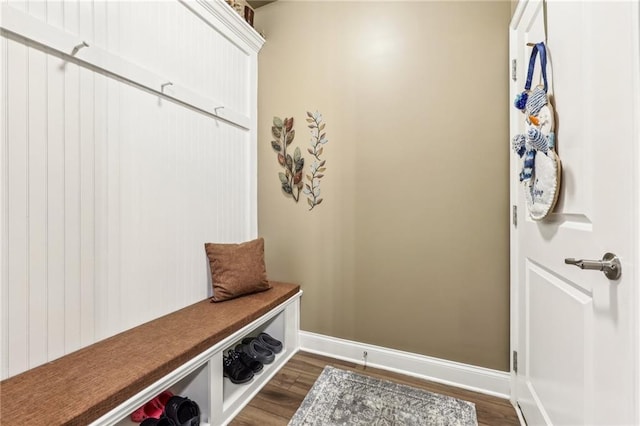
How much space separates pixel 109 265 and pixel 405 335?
1761 mm

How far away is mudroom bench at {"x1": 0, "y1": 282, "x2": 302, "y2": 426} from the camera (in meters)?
0.90

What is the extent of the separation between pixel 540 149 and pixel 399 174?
0.87 meters

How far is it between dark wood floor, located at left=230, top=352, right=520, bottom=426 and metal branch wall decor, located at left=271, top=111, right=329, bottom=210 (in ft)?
3.70

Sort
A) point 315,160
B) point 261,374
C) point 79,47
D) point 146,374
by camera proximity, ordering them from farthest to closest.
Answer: point 315,160 < point 261,374 < point 79,47 < point 146,374

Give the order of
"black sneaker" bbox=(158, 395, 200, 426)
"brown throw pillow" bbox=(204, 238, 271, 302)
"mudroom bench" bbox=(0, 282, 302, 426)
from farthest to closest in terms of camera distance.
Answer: "brown throw pillow" bbox=(204, 238, 271, 302), "black sneaker" bbox=(158, 395, 200, 426), "mudroom bench" bbox=(0, 282, 302, 426)

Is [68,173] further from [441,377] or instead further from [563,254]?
[441,377]

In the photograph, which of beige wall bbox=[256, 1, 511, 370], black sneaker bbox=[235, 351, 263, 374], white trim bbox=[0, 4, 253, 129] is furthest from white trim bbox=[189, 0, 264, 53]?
black sneaker bbox=[235, 351, 263, 374]

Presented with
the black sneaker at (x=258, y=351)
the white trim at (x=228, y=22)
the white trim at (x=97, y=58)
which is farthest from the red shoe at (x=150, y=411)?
the white trim at (x=228, y=22)

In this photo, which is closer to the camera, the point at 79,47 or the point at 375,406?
the point at 79,47

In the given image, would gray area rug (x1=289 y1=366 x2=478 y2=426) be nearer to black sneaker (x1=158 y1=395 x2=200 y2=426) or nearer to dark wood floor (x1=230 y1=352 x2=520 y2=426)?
dark wood floor (x1=230 y1=352 x2=520 y2=426)

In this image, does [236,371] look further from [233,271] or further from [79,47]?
[79,47]

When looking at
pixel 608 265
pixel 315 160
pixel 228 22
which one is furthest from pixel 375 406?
pixel 228 22

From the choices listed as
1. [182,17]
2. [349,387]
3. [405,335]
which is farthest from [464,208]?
[182,17]

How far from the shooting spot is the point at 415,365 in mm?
1858
